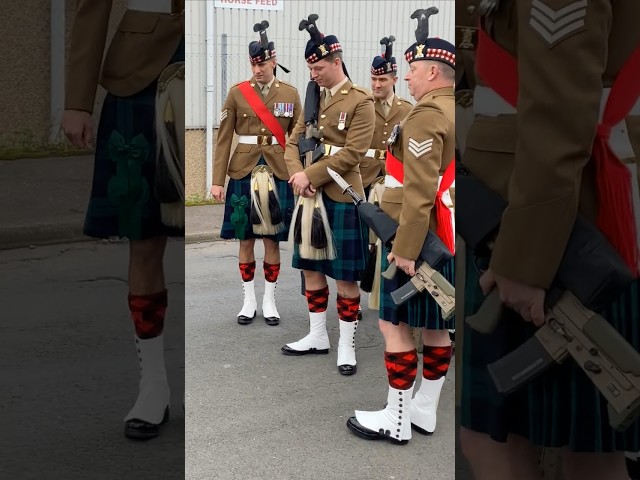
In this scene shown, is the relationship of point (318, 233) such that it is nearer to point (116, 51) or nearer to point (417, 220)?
point (417, 220)

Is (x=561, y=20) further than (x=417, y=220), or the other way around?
(x=417, y=220)

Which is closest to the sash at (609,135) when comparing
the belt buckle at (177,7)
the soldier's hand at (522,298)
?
the soldier's hand at (522,298)

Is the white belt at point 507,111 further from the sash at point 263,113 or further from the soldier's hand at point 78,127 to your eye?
the sash at point 263,113

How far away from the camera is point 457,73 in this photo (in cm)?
165

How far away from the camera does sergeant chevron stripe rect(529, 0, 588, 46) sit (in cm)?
148

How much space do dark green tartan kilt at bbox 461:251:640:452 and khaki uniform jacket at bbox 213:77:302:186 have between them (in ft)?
13.4

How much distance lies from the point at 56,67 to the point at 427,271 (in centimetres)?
224

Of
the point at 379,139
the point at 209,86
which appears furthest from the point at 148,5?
the point at 209,86

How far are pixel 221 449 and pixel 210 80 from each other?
773 cm

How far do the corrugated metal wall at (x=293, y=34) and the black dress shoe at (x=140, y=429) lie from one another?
9193 millimetres

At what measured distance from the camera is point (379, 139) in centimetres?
602

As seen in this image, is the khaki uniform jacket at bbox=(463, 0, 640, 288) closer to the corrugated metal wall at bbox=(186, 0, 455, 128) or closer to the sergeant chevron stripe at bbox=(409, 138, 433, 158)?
the sergeant chevron stripe at bbox=(409, 138, 433, 158)

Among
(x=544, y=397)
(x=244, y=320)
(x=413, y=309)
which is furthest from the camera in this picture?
(x=244, y=320)

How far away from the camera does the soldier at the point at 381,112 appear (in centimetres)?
597
